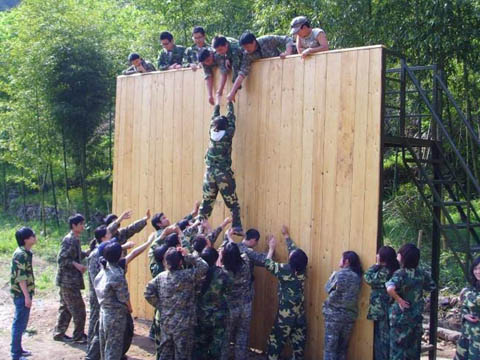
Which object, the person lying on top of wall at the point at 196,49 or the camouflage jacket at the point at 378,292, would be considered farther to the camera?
the person lying on top of wall at the point at 196,49

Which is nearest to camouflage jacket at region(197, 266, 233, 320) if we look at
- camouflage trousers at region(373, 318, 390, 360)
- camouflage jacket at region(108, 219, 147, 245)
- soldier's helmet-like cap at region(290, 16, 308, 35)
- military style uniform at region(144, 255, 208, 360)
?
military style uniform at region(144, 255, 208, 360)

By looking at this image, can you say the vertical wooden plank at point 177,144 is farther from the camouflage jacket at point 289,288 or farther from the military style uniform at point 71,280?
the camouflage jacket at point 289,288

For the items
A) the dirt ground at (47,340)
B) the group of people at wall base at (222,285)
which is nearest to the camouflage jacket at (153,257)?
the group of people at wall base at (222,285)

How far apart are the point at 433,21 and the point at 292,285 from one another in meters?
5.31

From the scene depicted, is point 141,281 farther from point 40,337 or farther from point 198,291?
point 198,291

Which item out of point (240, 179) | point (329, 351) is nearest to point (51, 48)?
point (240, 179)

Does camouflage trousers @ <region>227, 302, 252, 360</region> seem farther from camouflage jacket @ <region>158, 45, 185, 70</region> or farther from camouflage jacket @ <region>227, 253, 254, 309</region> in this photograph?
camouflage jacket @ <region>158, 45, 185, 70</region>

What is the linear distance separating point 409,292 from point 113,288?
3.06 m

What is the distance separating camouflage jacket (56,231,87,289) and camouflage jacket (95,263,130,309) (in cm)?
162

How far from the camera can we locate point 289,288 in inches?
259

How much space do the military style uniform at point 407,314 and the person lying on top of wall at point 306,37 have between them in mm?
2772

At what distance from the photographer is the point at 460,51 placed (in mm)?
9750

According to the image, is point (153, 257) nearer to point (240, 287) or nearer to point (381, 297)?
point (240, 287)

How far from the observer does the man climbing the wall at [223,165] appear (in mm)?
7230
